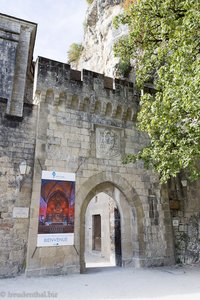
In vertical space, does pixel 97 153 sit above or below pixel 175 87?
below

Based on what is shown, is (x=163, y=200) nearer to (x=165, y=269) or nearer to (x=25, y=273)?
(x=165, y=269)

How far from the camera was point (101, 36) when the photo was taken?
14953 millimetres

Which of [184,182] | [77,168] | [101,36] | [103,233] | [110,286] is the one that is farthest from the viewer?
[101,36]

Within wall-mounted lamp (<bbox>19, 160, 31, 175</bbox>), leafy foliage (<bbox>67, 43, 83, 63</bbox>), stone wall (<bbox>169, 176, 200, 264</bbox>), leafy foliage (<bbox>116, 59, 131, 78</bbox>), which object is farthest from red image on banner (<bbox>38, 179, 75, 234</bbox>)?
leafy foliage (<bbox>67, 43, 83, 63</bbox>)

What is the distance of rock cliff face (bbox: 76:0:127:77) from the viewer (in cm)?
1343

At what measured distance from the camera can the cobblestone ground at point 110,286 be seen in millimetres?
3951

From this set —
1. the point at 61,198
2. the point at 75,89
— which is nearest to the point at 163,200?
the point at 61,198

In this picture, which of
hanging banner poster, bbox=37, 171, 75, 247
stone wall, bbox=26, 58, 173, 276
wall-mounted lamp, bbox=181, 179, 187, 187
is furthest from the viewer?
wall-mounted lamp, bbox=181, 179, 187, 187

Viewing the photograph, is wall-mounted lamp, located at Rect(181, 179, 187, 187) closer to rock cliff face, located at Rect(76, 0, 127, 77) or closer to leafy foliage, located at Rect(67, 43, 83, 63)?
rock cliff face, located at Rect(76, 0, 127, 77)

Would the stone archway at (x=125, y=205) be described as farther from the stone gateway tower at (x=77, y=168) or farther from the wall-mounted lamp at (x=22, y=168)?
the wall-mounted lamp at (x=22, y=168)

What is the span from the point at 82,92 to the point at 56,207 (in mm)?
3582

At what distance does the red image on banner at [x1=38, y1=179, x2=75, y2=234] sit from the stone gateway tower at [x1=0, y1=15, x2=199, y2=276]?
0.15 meters

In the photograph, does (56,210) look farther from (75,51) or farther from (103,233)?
(75,51)

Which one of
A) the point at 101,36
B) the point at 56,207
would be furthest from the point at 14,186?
the point at 101,36
